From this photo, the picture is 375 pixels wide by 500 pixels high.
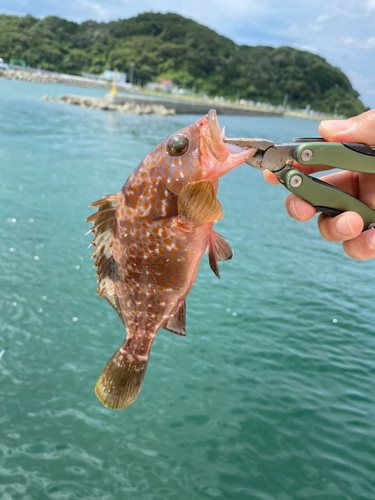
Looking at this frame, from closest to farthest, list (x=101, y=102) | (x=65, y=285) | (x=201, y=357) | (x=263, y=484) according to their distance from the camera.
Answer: (x=263, y=484) < (x=201, y=357) < (x=65, y=285) < (x=101, y=102)

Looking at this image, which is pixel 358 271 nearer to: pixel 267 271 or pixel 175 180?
pixel 267 271

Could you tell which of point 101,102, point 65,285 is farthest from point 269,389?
point 101,102

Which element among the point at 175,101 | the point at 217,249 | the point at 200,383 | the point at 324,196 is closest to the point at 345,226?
the point at 324,196

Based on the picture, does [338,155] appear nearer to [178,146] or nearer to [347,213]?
[347,213]

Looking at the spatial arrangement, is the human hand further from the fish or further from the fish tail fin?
the fish tail fin

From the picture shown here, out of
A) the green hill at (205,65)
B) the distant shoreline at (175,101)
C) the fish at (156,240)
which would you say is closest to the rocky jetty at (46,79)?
the distant shoreline at (175,101)

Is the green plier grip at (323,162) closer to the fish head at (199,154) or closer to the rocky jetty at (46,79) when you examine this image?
the fish head at (199,154)

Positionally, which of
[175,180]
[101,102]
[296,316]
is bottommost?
[296,316]
